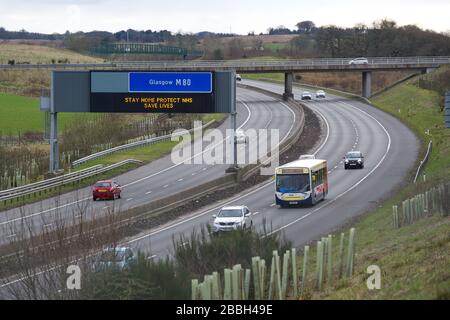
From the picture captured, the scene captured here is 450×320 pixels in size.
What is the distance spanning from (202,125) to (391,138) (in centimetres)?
A: 1815

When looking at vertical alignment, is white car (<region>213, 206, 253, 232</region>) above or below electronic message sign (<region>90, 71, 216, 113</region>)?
below

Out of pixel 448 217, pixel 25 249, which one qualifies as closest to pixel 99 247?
pixel 25 249

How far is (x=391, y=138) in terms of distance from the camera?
79.8 meters

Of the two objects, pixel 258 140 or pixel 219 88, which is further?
pixel 258 140

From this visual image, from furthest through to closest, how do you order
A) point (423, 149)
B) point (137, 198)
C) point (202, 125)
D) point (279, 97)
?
point (279, 97) < point (202, 125) < point (423, 149) < point (137, 198)

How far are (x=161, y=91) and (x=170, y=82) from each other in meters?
0.76

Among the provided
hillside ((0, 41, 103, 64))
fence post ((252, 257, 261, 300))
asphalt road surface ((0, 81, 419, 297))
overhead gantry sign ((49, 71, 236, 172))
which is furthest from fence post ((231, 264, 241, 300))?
hillside ((0, 41, 103, 64))

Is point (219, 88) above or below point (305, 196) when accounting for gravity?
above

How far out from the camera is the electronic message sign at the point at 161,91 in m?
57.6

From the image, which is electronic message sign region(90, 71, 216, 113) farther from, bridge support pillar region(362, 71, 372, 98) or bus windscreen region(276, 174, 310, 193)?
bridge support pillar region(362, 71, 372, 98)

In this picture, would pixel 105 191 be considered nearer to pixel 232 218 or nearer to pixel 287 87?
pixel 232 218

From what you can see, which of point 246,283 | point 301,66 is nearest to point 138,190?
point 246,283

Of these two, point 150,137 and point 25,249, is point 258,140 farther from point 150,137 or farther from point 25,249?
point 25,249

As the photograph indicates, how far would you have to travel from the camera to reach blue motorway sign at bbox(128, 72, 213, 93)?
57500mm
